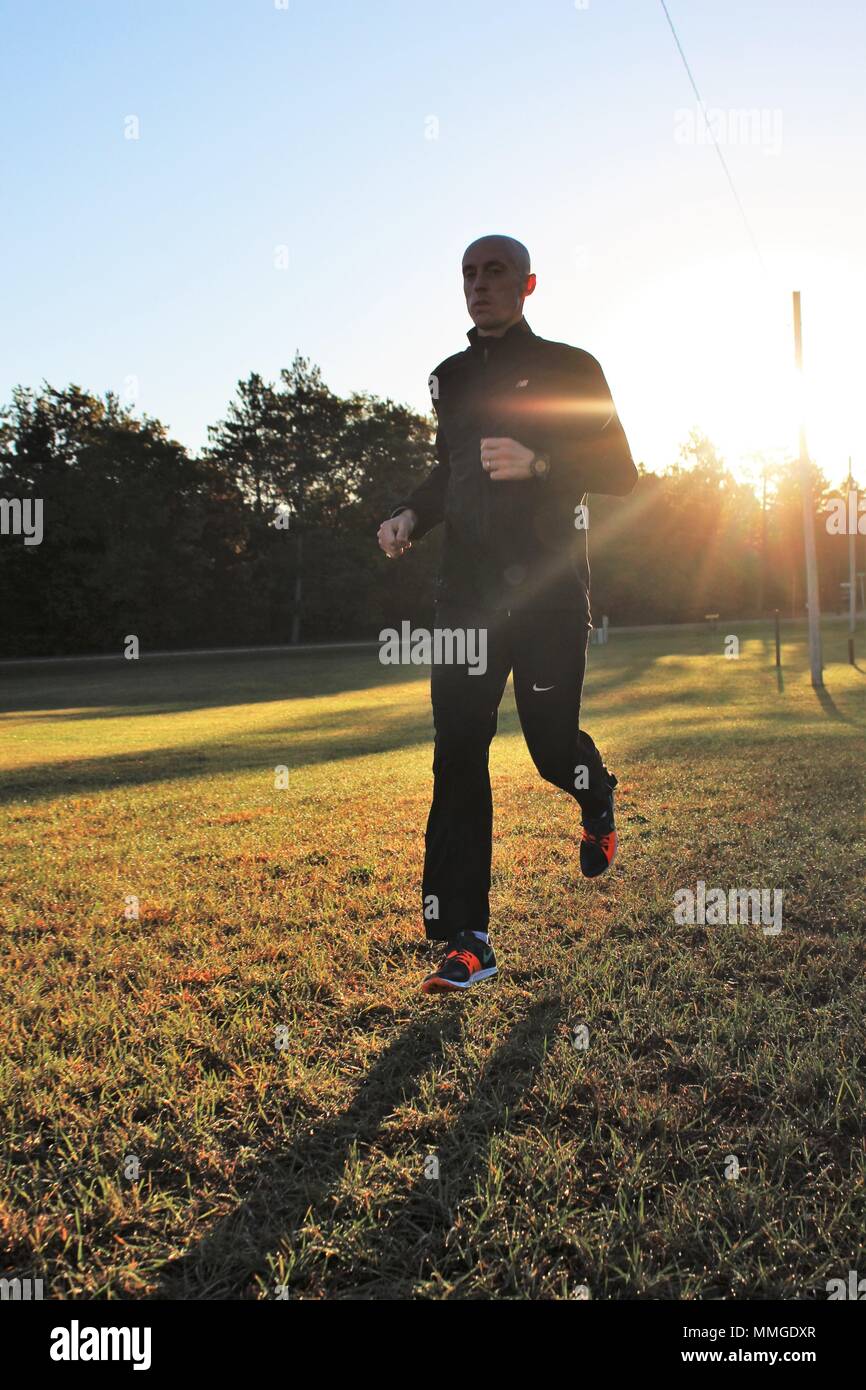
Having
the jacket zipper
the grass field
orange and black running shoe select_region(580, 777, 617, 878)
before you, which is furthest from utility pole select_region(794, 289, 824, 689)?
the jacket zipper

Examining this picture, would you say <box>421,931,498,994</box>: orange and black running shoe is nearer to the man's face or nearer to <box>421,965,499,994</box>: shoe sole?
<box>421,965,499,994</box>: shoe sole

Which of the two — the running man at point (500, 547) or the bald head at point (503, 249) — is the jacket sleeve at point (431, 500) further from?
the bald head at point (503, 249)

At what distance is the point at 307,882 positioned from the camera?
495cm

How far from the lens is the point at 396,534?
360 cm

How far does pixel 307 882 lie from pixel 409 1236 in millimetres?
3072

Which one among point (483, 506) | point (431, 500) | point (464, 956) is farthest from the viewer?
point (431, 500)

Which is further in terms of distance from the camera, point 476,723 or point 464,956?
point 476,723

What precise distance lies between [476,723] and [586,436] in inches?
45.3

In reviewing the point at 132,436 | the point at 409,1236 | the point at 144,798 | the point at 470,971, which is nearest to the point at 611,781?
the point at 470,971

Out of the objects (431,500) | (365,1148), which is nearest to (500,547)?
(431,500)

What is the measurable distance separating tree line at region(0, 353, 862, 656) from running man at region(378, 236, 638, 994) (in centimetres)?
3945

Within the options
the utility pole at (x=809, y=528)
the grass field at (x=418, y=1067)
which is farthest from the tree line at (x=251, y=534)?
the grass field at (x=418, y=1067)

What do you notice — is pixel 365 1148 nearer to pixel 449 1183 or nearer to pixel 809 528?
pixel 449 1183
